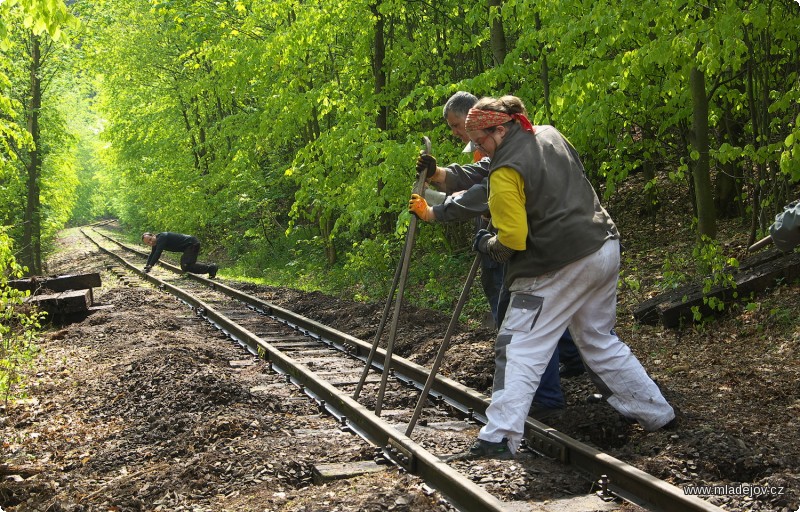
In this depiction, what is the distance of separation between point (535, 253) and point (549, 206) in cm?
31

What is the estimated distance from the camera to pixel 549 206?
4.70 metres

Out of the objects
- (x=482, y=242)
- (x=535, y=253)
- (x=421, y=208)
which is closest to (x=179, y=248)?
(x=421, y=208)

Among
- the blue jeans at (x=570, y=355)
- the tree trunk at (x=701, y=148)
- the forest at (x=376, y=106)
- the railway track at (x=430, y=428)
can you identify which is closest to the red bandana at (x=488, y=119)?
the railway track at (x=430, y=428)

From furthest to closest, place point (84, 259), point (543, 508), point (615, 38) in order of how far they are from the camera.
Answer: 1. point (84, 259)
2. point (615, 38)
3. point (543, 508)

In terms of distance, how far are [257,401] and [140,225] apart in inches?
2100

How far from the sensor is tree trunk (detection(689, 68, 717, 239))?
9.76 meters

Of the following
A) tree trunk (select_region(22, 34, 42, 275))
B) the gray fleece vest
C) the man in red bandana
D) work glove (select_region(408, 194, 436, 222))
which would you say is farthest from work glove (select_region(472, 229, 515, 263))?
tree trunk (select_region(22, 34, 42, 275))

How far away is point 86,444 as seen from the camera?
5863mm

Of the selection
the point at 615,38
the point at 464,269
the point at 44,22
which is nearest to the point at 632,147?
the point at 615,38

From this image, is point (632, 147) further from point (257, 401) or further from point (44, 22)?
point (44, 22)

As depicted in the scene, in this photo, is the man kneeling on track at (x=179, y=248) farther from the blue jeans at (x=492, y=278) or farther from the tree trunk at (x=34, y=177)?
the blue jeans at (x=492, y=278)

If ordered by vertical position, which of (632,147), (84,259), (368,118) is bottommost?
(84,259)

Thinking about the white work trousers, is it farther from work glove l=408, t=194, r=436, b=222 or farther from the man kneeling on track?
the man kneeling on track

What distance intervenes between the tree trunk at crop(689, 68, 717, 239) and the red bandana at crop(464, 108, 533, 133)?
582 centimetres
